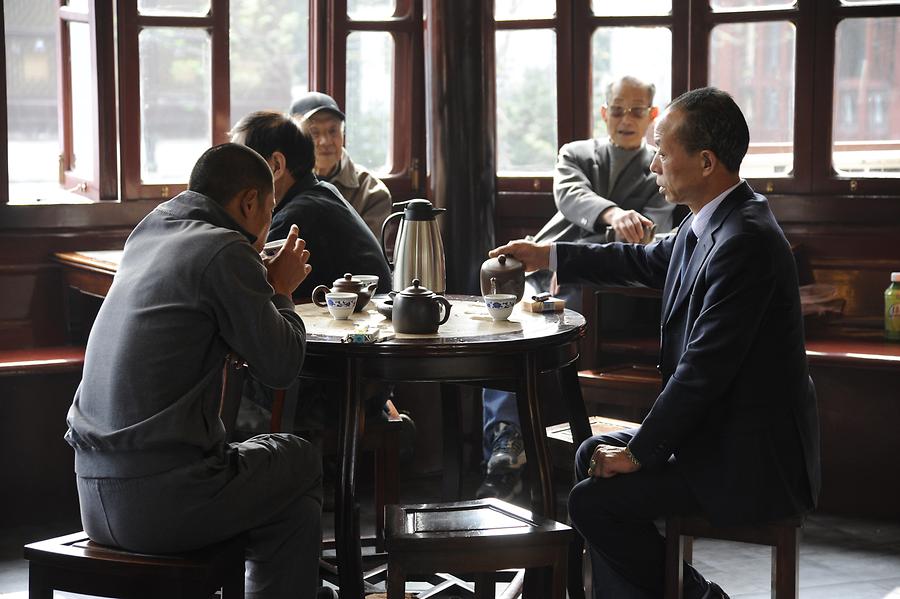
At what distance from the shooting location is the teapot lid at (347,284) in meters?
3.18

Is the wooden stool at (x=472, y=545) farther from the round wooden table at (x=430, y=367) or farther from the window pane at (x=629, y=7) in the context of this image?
the window pane at (x=629, y=7)

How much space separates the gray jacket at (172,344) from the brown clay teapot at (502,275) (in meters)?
0.93

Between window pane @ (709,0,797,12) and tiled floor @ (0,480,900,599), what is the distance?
6.50 ft

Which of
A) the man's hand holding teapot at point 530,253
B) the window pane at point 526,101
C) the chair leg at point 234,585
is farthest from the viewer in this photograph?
the window pane at point 526,101

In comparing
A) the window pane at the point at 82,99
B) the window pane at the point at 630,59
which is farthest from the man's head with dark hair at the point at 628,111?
the window pane at the point at 82,99

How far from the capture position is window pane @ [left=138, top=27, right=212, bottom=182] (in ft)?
15.0

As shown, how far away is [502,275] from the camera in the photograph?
3.21m

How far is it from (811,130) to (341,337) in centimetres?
257

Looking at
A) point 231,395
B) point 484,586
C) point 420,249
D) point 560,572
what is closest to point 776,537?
point 560,572

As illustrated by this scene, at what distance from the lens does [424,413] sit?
15.4ft

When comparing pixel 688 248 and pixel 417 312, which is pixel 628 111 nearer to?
pixel 688 248

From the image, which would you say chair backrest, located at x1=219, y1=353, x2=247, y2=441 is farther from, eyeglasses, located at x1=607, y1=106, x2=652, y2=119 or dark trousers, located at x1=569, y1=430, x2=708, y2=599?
eyeglasses, located at x1=607, y1=106, x2=652, y2=119

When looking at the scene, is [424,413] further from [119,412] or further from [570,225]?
[119,412]

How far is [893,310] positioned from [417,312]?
7.35 feet
